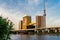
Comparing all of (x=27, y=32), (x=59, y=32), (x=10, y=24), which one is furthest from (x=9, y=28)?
(x=27, y=32)

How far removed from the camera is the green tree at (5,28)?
31.6ft

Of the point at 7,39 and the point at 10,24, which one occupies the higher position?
the point at 10,24

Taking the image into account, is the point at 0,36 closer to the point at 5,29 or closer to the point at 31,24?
the point at 5,29

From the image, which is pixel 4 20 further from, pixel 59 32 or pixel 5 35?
pixel 59 32

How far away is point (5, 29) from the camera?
9773 millimetres

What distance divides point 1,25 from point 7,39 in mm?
736

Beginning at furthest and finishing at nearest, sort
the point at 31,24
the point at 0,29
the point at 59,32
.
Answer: the point at 31,24 < the point at 59,32 < the point at 0,29

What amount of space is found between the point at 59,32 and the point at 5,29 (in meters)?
83.1

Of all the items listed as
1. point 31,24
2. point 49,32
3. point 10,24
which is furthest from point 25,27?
point 10,24

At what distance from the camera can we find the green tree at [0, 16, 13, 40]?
31.6ft

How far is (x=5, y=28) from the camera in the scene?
384 inches

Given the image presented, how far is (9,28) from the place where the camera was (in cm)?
998

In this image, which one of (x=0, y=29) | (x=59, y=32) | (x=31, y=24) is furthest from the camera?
(x=31, y=24)

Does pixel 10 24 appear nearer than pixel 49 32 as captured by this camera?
Yes
